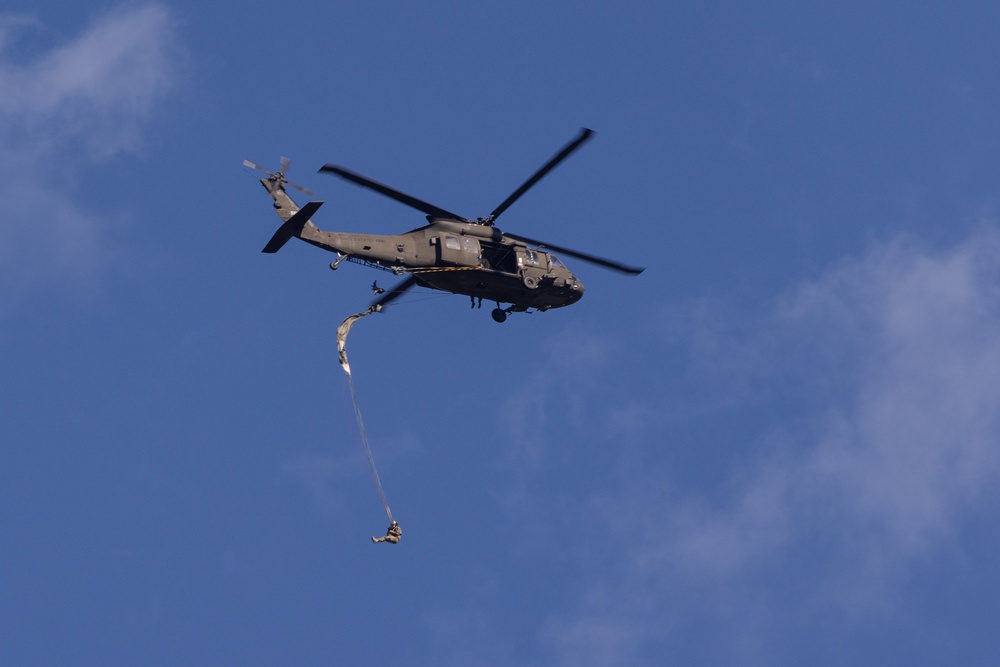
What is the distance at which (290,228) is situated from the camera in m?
54.3

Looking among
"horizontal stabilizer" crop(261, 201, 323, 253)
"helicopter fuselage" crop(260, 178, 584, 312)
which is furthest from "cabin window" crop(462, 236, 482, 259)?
"horizontal stabilizer" crop(261, 201, 323, 253)

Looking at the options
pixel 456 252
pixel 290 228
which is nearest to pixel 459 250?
pixel 456 252

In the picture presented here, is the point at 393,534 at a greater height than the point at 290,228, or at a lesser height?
lesser

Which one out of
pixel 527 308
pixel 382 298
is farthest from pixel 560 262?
pixel 382 298

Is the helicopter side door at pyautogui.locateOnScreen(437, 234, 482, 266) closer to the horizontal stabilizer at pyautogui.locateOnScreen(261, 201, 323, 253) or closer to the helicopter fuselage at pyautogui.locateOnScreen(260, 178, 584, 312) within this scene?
the helicopter fuselage at pyautogui.locateOnScreen(260, 178, 584, 312)

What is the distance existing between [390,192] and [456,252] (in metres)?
4.56

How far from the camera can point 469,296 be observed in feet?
198

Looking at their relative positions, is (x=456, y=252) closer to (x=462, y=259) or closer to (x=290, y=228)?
(x=462, y=259)

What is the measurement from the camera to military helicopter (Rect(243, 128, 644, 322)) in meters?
55.4

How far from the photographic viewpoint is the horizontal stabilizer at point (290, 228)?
53.8 meters

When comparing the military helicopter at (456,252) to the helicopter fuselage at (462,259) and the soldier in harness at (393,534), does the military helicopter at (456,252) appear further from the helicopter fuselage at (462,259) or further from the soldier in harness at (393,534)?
the soldier in harness at (393,534)

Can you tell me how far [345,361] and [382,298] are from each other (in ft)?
17.3

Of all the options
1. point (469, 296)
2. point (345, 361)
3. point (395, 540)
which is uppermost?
point (469, 296)

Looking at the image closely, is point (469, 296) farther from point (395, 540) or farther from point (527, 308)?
point (395, 540)
